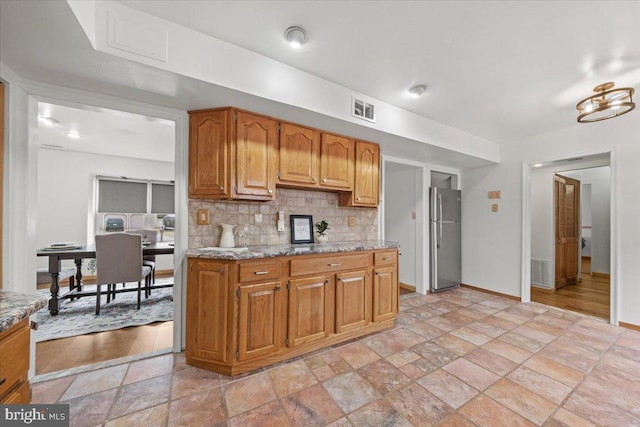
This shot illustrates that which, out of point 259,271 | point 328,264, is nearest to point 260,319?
point 259,271

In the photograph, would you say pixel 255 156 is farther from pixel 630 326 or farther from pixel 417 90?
pixel 630 326

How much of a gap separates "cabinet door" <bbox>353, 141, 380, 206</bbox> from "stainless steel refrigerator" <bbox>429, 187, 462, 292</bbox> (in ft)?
4.81

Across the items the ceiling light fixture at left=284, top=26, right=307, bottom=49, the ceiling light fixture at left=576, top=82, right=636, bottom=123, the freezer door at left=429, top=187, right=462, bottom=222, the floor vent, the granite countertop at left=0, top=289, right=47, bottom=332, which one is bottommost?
the floor vent

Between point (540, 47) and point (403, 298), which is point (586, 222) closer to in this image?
point (403, 298)

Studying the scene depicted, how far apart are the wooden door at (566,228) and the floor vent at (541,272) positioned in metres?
0.16

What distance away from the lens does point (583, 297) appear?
13.1 feet

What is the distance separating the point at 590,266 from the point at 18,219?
9.02m

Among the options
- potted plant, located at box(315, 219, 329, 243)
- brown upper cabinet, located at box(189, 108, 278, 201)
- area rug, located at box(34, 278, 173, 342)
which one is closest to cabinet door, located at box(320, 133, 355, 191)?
potted plant, located at box(315, 219, 329, 243)

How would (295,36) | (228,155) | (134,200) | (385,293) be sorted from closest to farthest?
1. (295,36)
2. (228,155)
3. (385,293)
4. (134,200)

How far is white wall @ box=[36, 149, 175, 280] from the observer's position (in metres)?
4.61

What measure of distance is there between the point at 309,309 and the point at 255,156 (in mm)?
1432

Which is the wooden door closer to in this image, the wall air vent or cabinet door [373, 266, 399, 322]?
cabinet door [373, 266, 399, 322]

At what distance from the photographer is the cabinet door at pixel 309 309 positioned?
84.3 inches

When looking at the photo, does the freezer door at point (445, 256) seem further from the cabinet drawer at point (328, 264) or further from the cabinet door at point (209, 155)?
the cabinet door at point (209, 155)
